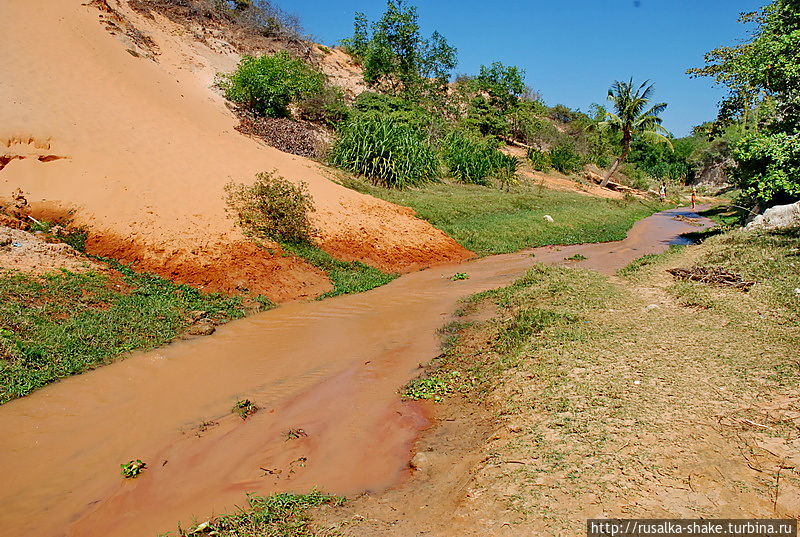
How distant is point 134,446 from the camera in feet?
12.9

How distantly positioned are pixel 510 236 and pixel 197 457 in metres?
11.1

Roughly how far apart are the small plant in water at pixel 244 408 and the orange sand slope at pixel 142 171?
3557mm

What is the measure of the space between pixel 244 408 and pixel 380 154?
1298 cm

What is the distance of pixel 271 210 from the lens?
32.1 feet

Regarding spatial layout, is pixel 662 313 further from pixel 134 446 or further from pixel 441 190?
pixel 441 190

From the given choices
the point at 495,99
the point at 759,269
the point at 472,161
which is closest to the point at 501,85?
the point at 495,99

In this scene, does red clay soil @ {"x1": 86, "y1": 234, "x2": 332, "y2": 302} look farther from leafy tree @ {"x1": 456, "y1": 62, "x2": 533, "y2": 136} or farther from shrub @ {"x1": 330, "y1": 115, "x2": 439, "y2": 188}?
leafy tree @ {"x1": 456, "y1": 62, "x2": 533, "y2": 136}

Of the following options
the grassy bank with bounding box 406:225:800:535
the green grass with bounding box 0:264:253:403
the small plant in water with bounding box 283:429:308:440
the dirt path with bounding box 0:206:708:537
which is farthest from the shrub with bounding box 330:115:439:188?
the small plant in water with bounding box 283:429:308:440

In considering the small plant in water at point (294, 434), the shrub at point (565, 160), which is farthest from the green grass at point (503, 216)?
the shrub at point (565, 160)

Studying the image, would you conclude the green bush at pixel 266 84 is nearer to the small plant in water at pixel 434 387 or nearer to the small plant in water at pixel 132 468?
the small plant in water at pixel 434 387

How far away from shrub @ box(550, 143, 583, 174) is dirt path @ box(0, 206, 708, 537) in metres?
27.2

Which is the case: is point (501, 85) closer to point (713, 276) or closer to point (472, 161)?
→ point (472, 161)

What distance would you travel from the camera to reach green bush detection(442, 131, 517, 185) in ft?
66.9

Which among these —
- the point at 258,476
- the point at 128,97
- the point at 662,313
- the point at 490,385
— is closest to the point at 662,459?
the point at 490,385
